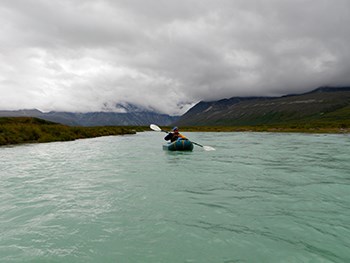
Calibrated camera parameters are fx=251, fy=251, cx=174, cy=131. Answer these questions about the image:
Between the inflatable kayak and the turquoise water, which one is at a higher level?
the inflatable kayak

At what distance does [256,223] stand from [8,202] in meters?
8.97

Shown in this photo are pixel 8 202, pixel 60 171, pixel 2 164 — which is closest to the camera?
pixel 8 202

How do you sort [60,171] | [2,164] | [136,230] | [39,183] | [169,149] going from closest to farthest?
[136,230]
[39,183]
[60,171]
[2,164]
[169,149]

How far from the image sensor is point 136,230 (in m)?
7.07

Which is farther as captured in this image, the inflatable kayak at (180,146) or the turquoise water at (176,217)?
the inflatable kayak at (180,146)

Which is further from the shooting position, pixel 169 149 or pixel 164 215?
pixel 169 149

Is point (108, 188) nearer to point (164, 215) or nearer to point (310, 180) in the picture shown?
point (164, 215)

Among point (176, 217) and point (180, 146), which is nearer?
point (176, 217)

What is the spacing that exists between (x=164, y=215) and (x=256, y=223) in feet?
9.38

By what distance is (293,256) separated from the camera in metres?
5.64

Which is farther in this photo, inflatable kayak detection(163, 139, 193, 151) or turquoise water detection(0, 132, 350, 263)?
inflatable kayak detection(163, 139, 193, 151)

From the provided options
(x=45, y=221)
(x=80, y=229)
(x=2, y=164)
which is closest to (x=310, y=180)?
(x=80, y=229)

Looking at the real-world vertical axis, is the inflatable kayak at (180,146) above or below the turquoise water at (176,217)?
above

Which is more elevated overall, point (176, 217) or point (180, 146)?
point (180, 146)
